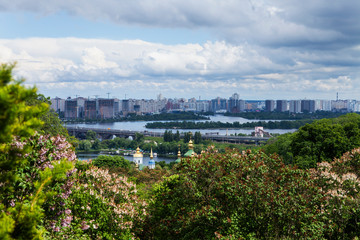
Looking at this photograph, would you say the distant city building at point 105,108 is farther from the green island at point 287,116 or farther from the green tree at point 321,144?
the green tree at point 321,144

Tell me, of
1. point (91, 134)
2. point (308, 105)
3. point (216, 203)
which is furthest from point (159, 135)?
point (308, 105)

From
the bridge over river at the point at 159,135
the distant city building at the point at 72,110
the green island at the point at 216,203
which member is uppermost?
the green island at the point at 216,203

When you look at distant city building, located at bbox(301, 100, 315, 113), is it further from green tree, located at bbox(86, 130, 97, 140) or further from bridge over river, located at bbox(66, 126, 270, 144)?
green tree, located at bbox(86, 130, 97, 140)

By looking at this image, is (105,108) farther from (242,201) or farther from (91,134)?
(242,201)

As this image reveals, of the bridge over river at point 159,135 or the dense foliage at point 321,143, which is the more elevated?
the dense foliage at point 321,143

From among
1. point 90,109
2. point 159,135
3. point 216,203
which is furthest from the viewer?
point 90,109

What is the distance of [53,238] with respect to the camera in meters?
6.14

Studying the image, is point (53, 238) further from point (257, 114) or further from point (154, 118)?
point (257, 114)

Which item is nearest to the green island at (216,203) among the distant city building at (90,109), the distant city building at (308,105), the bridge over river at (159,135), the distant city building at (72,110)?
the bridge over river at (159,135)

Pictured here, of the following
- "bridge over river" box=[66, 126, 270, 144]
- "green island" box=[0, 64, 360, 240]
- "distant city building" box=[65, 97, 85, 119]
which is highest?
"green island" box=[0, 64, 360, 240]

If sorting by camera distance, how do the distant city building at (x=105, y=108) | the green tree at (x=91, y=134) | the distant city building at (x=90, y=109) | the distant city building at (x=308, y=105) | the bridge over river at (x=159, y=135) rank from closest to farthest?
the bridge over river at (x=159, y=135) < the green tree at (x=91, y=134) < the distant city building at (x=90, y=109) < the distant city building at (x=105, y=108) < the distant city building at (x=308, y=105)

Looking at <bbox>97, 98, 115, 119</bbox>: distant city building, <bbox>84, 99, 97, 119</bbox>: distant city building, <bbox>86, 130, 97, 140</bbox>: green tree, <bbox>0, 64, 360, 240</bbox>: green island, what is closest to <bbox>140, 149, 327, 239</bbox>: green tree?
<bbox>0, 64, 360, 240</bbox>: green island

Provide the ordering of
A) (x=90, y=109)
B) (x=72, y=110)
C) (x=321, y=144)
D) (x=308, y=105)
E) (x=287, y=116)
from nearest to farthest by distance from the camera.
A: (x=321, y=144) → (x=72, y=110) → (x=90, y=109) → (x=287, y=116) → (x=308, y=105)

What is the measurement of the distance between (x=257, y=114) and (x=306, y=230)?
175 meters
